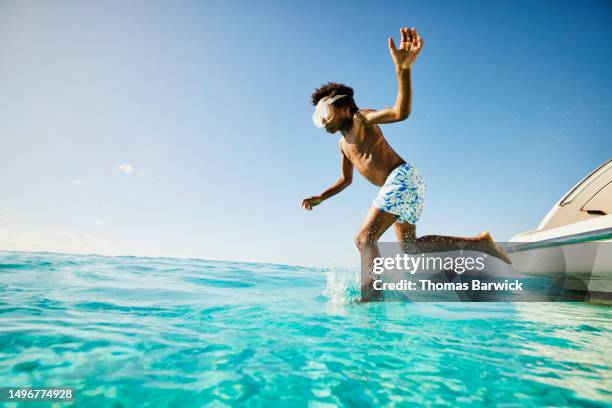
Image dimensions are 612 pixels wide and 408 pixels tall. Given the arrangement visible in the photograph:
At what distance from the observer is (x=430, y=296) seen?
4066 millimetres

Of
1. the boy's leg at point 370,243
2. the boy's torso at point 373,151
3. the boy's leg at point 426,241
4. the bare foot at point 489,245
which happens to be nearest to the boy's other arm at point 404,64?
the boy's torso at point 373,151

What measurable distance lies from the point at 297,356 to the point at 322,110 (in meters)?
2.38

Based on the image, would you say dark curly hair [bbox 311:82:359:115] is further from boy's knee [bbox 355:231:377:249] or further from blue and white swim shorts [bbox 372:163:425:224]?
boy's knee [bbox 355:231:377:249]

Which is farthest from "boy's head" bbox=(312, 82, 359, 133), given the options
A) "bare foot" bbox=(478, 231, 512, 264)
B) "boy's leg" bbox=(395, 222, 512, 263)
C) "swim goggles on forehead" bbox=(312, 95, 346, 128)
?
"bare foot" bbox=(478, 231, 512, 264)

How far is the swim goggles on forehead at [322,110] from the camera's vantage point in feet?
10.3

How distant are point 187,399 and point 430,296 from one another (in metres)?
3.64

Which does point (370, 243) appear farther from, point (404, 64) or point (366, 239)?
point (404, 64)

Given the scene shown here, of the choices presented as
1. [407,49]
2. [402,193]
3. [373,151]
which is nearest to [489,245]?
[402,193]

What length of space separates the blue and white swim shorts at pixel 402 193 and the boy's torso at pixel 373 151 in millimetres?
88

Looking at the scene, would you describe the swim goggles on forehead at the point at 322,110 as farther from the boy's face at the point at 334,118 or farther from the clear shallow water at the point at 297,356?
the clear shallow water at the point at 297,356

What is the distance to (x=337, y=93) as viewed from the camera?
A: 3.25 m

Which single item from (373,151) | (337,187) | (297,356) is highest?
(373,151)

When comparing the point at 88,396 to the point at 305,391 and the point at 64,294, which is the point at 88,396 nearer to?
the point at 305,391

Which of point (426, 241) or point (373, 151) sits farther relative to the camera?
point (426, 241)
